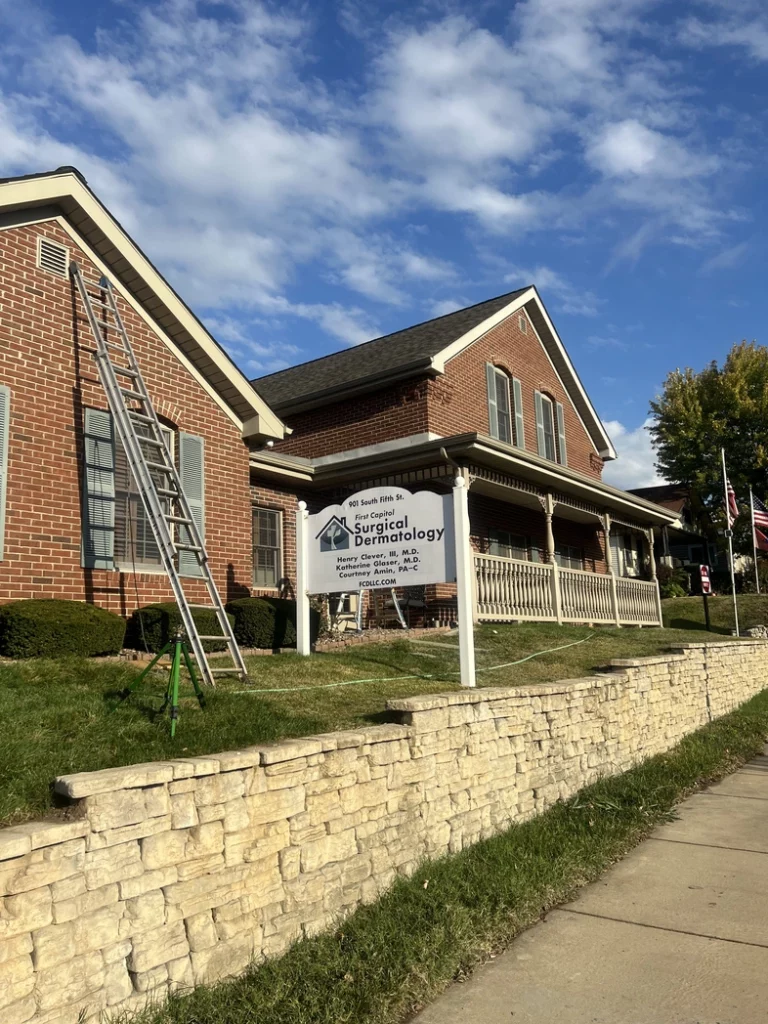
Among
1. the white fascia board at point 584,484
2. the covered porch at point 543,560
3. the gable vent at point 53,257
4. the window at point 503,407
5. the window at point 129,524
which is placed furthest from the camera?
the window at point 503,407

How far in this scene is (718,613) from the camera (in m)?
25.9

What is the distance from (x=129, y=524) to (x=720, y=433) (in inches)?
1234

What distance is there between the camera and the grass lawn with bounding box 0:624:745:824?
4398 mm

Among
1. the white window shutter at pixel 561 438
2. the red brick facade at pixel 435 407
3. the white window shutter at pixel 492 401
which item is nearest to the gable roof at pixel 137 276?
the red brick facade at pixel 435 407

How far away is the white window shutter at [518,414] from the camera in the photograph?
1902cm

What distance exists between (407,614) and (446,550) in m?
7.13

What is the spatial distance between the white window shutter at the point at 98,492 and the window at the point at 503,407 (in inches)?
397

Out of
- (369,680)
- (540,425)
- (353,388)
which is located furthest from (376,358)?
(369,680)

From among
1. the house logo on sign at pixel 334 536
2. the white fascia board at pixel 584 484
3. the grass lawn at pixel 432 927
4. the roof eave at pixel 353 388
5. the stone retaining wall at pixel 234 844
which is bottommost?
the grass lawn at pixel 432 927

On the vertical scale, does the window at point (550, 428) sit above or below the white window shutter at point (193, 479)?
above

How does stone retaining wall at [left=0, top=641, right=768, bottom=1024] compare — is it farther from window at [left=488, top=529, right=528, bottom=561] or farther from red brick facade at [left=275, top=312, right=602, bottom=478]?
window at [left=488, top=529, right=528, bottom=561]

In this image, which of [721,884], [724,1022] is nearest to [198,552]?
[721,884]

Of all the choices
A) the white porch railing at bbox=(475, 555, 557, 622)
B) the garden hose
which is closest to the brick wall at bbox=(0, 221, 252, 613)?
the garden hose

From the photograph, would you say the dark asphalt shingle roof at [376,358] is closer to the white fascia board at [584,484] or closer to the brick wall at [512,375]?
the brick wall at [512,375]
